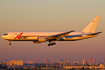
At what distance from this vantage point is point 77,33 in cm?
8181

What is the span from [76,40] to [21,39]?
68.3 ft

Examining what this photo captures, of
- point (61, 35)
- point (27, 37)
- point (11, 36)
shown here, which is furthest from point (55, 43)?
point (11, 36)

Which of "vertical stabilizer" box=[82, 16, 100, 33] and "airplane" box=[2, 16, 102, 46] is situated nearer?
"airplane" box=[2, 16, 102, 46]

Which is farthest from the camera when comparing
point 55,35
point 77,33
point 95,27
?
point 95,27

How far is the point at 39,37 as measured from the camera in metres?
77.9

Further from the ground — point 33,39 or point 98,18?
point 98,18

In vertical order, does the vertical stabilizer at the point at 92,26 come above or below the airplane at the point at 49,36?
above

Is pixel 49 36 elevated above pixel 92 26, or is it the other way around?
pixel 92 26

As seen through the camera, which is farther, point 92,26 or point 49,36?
point 92,26

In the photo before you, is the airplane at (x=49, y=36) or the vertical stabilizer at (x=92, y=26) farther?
the vertical stabilizer at (x=92, y=26)

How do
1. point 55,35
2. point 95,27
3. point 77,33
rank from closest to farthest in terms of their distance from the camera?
point 55,35, point 77,33, point 95,27

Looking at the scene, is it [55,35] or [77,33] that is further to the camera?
[77,33]

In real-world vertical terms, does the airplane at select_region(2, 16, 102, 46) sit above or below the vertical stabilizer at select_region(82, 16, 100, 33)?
below

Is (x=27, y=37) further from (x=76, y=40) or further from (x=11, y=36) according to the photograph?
(x=76, y=40)
